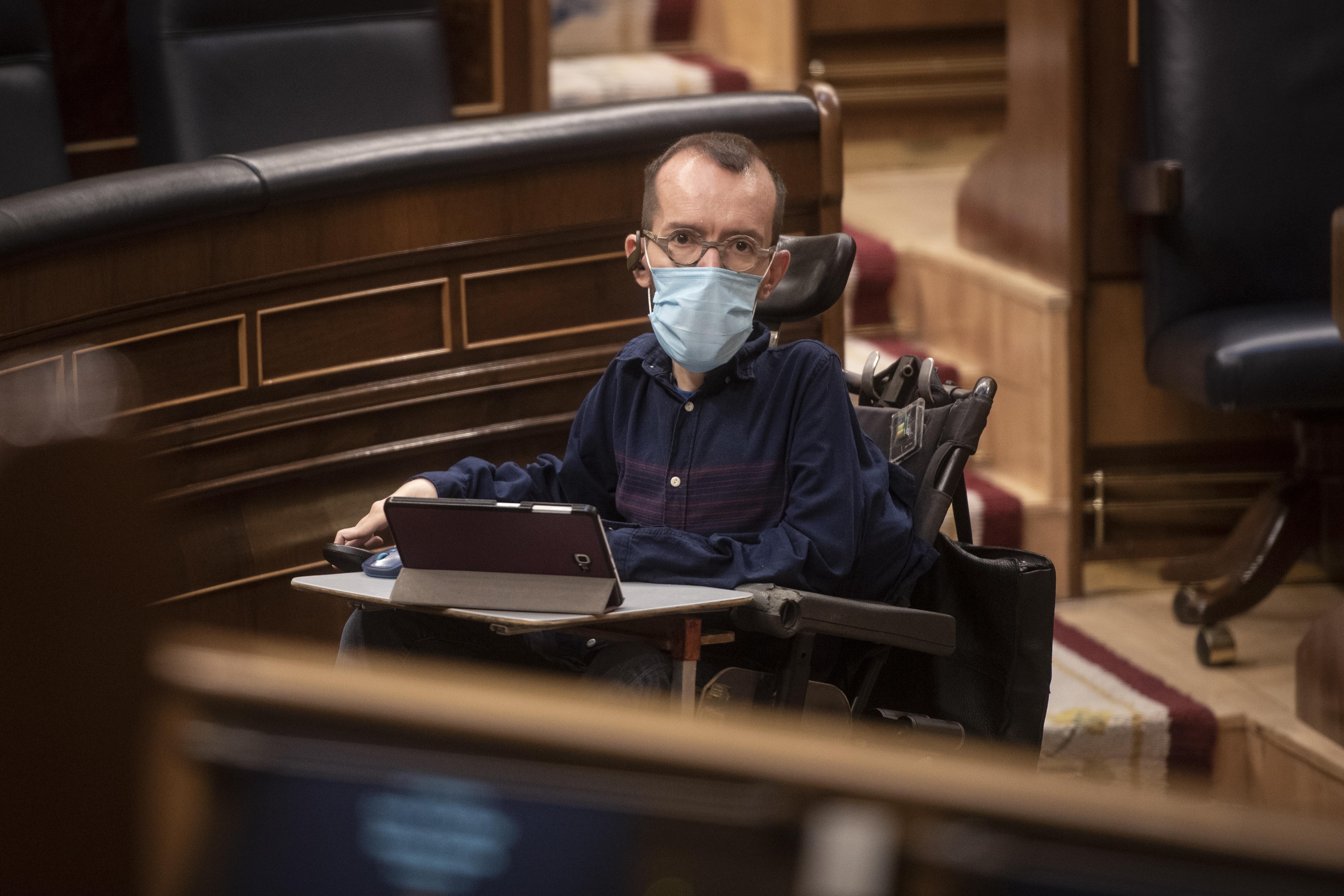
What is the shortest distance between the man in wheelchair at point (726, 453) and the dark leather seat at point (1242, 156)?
57.5 inches

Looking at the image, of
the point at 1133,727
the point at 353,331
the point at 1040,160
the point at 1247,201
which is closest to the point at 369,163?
the point at 353,331

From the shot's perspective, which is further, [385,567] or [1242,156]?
[1242,156]

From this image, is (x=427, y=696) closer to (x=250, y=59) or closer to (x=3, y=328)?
(x=3, y=328)

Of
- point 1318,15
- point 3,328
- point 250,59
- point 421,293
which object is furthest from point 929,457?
point 250,59

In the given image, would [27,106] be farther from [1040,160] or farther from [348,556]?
[1040,160]

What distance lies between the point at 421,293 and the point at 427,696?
2.16 meters

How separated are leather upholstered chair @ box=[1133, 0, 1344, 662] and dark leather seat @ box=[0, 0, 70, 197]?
2.23 meters

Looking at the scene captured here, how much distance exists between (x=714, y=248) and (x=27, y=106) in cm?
186

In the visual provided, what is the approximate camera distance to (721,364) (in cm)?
179

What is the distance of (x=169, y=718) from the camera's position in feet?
1.62

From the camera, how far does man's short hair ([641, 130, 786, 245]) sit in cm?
174

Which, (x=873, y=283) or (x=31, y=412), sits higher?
(x=31, y=412)

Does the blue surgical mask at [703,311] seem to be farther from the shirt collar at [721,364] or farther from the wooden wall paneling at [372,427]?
the wooden wall paneling at [372,427]

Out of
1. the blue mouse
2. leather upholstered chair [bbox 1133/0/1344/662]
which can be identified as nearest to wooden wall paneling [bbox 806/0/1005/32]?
leather upholstered chair [bbox 1133/0/1344/662]
